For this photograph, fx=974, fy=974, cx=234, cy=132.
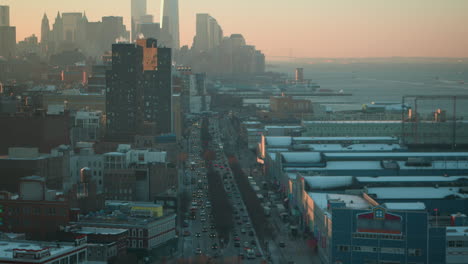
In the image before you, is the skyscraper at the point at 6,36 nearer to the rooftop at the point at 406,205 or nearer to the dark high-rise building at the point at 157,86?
the dark high-rise building at the point at 157,86

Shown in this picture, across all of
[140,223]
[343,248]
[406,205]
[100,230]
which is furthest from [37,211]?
[406,205]

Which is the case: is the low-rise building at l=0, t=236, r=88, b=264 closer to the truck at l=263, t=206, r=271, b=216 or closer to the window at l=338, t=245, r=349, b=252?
the window at l=338, t=245, r=349, b=252

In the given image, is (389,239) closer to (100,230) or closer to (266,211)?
Result: (100,230)

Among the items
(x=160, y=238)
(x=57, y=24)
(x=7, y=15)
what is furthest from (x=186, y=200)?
(x=57, y=24)

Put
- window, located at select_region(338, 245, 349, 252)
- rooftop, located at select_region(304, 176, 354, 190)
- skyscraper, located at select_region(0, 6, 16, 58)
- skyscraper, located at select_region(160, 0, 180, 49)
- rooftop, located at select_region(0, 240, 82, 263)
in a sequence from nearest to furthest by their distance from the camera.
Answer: rooftop, located at select_region(0, 240, 82, 263)
window, located at select_region(338, 245, 349, 252)
rooftop, located at select_region(304, 176, 354, 190)
skyscraper, located at select_region(0, 6, 16, 58)
skyscraper, located at select_region(160, 0, 180, 49)

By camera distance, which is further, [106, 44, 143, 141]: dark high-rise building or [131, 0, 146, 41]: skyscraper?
[131, 0, 146, 41]: skyscraper

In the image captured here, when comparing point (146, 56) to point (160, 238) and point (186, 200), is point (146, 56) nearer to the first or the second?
point (186, 200)

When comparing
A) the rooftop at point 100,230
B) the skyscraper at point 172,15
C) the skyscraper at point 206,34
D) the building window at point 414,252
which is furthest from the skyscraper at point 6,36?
the skyscraper at point 206,34

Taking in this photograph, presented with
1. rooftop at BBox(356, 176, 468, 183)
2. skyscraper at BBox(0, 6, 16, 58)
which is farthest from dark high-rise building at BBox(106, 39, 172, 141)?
skyscraper at BBox(0, 6, 16, 58)
